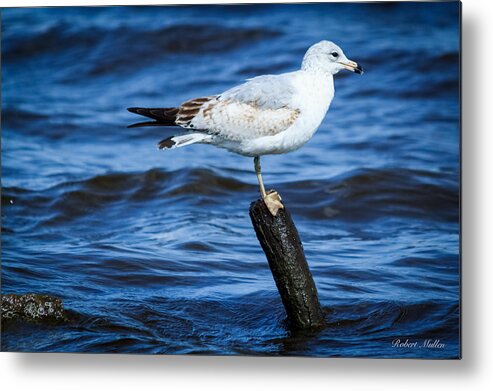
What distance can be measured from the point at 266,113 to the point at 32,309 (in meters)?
1.79

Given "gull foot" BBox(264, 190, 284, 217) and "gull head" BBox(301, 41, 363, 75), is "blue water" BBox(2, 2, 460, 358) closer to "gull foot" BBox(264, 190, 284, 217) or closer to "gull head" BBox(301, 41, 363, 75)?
"gull head" BBox(301, 41, 363, 75)

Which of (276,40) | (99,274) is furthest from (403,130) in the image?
(99,274)

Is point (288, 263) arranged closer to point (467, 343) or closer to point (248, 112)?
point (248, 112)

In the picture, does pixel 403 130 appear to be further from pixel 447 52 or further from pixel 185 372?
pixel 185 372

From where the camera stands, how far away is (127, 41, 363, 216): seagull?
4.58 m

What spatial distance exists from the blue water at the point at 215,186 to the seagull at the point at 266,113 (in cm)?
49

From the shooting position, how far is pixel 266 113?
4.63 metres

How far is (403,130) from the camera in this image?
659 centimetres
